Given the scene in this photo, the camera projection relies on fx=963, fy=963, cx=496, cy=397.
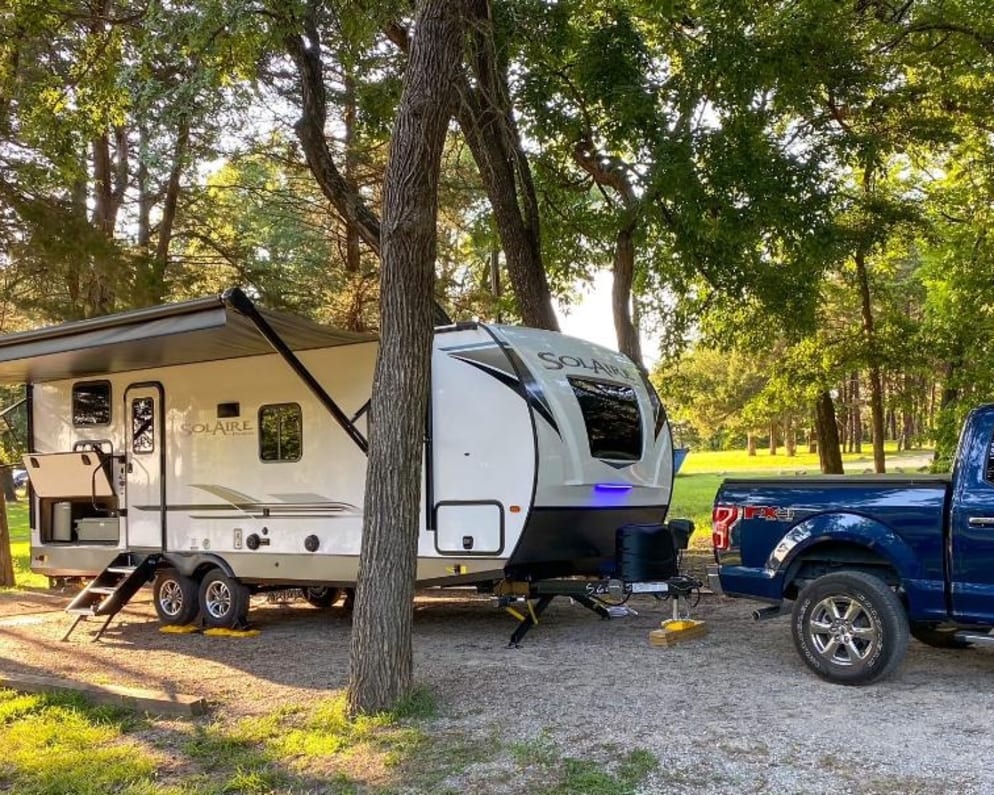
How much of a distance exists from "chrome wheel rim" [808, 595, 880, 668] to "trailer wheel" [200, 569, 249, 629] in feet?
18.4

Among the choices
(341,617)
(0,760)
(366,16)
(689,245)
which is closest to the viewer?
(0,760)

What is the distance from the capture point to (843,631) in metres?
6.56

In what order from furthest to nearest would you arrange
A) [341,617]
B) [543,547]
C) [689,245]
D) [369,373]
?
[689,245] < [341,617] < [369,373] < [543,547]

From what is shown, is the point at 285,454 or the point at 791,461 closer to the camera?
the point at 285,454

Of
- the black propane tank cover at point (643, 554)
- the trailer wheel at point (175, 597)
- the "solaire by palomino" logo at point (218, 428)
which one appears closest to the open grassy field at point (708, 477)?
the black propane tank cover at point (643, 554)

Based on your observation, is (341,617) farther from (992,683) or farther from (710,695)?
(992,683)

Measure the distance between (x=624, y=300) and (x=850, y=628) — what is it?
753cm

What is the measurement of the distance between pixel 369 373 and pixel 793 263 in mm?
5970

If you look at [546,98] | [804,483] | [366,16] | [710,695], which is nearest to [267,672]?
[710,695]

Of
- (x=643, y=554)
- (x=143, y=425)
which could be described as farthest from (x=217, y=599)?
(x=643, y=554)

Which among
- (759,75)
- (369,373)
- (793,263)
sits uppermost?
(759,75)

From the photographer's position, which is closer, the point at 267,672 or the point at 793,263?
the point at 267,672

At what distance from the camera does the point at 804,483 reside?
7.08 metres

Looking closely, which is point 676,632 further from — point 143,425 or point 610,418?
point 143,425
